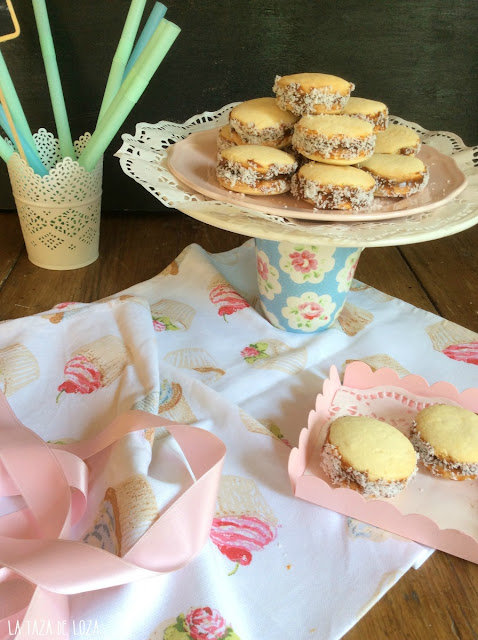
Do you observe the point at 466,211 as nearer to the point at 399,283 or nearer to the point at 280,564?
the point at 399,283

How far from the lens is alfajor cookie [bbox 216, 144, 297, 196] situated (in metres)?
0.56

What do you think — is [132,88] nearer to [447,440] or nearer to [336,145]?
[336,145]

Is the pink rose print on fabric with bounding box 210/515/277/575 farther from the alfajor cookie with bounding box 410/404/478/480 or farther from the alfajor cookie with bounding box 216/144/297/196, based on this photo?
the alfajor cookie with bounding box 216/144/297/196

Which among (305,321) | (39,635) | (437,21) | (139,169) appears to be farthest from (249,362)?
(437,21)

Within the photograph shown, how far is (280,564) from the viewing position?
397 mm

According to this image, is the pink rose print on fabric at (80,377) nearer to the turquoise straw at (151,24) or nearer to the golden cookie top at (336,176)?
the golden cookie top at (336,176)

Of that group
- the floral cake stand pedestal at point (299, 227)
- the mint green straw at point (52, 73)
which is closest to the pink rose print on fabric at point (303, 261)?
the floral cake stand pedestal at point (299, 227)

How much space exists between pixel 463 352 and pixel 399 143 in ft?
0.72

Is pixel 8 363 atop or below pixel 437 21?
below

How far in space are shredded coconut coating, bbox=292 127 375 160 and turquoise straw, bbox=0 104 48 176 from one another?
33 centimetres

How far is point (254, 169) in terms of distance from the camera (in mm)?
562

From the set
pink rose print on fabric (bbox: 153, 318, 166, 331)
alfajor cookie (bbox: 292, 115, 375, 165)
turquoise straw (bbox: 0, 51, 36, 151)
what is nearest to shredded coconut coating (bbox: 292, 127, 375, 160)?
alfajor cookie (bbox: 292, 115, 375, 165)

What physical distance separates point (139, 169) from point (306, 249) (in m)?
0.18

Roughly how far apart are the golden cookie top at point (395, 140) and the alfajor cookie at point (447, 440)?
0.28 m
